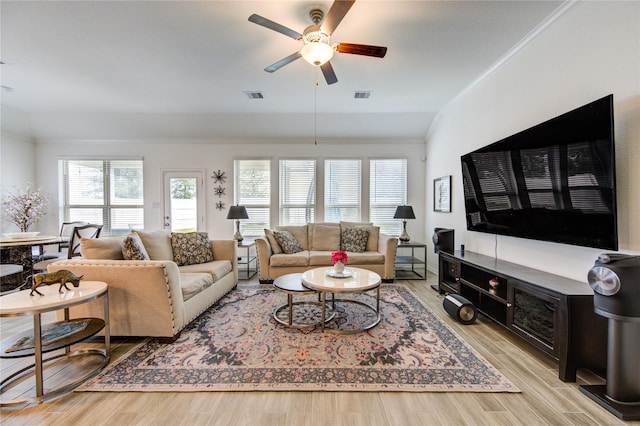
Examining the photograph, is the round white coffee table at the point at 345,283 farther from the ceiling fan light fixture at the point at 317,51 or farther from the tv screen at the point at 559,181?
the ceiling fan light fixture at the point at 317,51

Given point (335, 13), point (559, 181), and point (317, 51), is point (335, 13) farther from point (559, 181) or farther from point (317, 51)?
point (559, 181)

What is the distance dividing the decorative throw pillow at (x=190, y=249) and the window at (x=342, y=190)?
8.29ft

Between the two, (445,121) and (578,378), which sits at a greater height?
(445,121)

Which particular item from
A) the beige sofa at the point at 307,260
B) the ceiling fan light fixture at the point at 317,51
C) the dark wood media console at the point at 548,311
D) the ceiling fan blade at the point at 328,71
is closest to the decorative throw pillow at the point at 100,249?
the beige sofa at the point at 307,260

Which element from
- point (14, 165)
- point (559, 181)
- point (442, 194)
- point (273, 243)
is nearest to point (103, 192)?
point (14, 165)

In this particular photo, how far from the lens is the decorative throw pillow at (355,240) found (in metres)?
4.60

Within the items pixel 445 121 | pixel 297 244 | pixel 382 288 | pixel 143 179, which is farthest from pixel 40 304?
pixel 445 121

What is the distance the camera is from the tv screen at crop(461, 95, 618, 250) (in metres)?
1.82

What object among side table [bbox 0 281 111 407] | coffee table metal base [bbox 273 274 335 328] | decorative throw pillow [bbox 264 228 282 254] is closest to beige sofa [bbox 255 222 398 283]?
decorative throw pillow [bbox 264 228 282 254]

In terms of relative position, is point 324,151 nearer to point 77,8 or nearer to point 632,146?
point 77,8

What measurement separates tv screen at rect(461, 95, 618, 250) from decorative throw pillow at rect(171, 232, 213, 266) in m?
3.76

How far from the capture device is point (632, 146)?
72.0 inches

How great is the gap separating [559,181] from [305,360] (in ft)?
8.43

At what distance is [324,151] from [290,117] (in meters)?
0.99
